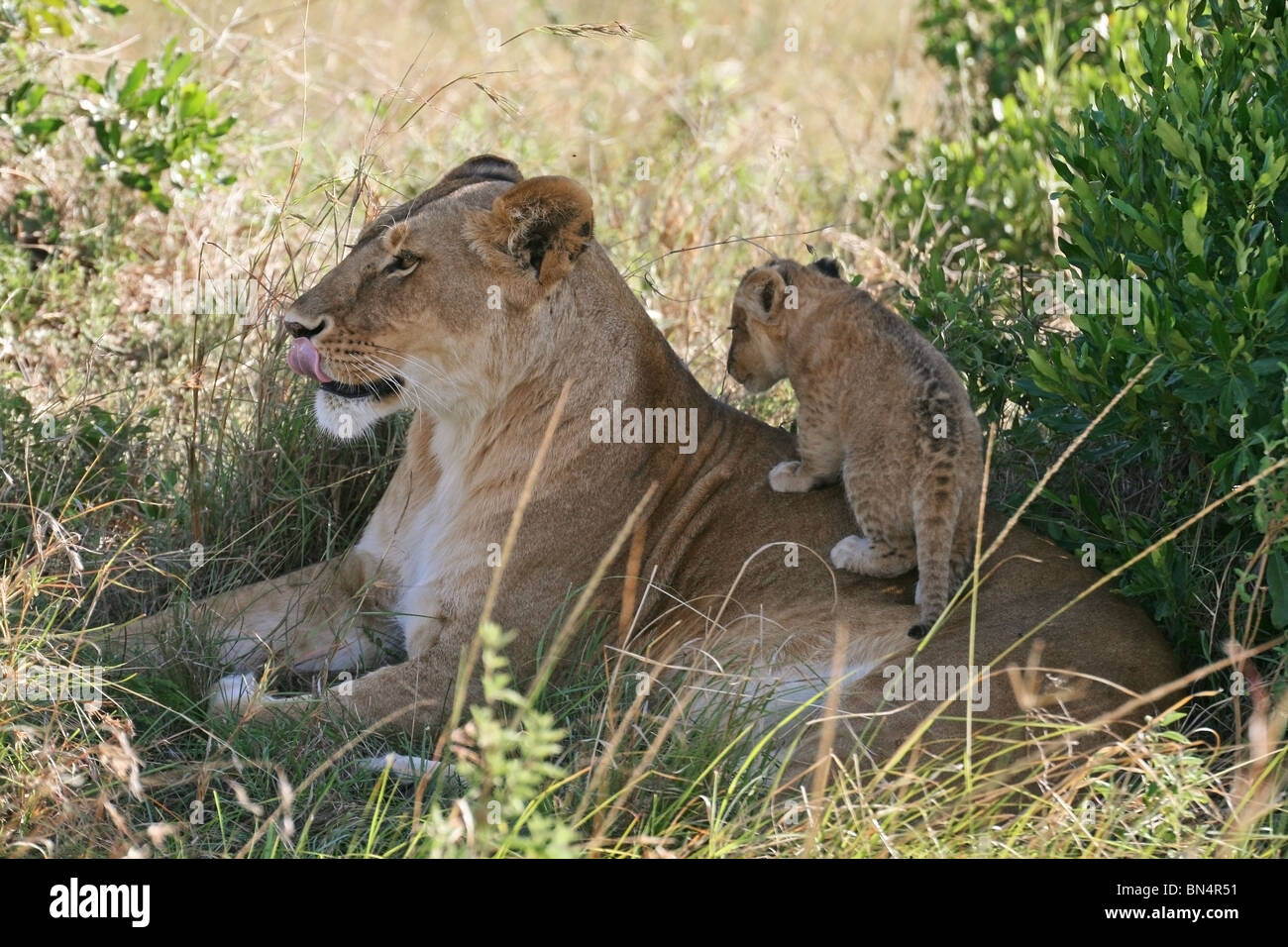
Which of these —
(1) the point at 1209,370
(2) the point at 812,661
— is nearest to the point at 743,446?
(2) the point at 812,661

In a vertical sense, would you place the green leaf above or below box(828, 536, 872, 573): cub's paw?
above

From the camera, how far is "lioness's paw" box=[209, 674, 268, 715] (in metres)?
4.32

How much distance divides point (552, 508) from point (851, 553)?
2.88 feet

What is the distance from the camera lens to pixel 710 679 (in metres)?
4.31

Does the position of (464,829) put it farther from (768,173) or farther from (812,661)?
(768,173)

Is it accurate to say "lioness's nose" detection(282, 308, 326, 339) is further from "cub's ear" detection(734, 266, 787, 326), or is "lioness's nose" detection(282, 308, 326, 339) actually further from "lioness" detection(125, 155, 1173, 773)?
"cub's ear" detection(734, 266, 787, 326)

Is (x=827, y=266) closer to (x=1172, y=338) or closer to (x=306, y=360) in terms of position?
(x=1172, y=338)

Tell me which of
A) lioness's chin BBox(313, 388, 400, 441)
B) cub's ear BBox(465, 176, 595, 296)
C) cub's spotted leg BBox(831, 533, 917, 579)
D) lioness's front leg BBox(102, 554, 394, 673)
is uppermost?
cub's ear BBox(465, 176, 595, 296)

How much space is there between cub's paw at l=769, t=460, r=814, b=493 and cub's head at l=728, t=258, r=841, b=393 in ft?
1.17

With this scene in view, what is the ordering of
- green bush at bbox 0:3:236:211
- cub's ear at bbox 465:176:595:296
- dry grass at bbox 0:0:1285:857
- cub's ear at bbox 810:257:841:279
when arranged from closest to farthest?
dry grass at bbox 0:0:1285:857
cub's ear at bbox 465:176:595:296
cub's ear at bbox 810:257:841:279
green bush at bbox 0:3:236:211

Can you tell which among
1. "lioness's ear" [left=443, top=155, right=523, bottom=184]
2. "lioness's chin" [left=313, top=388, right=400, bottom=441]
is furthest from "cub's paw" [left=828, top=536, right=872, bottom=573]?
"lioness's ear" [left=443, top=155, right=523, bottom=184]

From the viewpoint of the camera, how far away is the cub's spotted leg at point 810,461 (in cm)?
460

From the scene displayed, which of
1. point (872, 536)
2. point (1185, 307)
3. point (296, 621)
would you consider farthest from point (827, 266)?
point (296, 621)

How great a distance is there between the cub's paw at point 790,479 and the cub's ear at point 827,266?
0.64 meters
